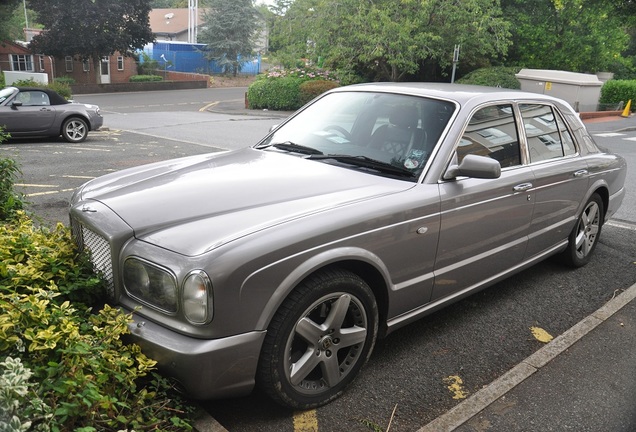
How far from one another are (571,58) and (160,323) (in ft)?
99.2

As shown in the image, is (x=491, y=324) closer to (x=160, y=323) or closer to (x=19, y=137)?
(x=160, y=323)

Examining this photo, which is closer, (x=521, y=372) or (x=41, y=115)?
(x=521, y=372)

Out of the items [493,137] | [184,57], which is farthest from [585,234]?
[184,57]

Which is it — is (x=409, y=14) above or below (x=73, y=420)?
above

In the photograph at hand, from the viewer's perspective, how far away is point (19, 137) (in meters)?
13.1

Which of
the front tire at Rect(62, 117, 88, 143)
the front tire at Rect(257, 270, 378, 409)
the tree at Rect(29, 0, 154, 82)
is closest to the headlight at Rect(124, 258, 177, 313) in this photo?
the front tire at Rect(257, 270, 378, 409)

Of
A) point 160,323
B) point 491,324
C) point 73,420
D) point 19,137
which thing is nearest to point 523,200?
point 491,324

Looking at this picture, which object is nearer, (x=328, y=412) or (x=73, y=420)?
(x=73, y=420)

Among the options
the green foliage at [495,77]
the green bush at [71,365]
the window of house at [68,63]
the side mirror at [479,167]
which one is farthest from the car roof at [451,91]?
the window of house at [68,63]

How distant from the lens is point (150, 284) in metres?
2.74

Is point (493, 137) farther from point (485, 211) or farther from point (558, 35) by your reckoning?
point (558, 35)

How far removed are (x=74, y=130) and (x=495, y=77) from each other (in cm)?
1855

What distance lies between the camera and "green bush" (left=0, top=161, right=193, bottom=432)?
2.14m

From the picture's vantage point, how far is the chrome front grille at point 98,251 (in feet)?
9.59
